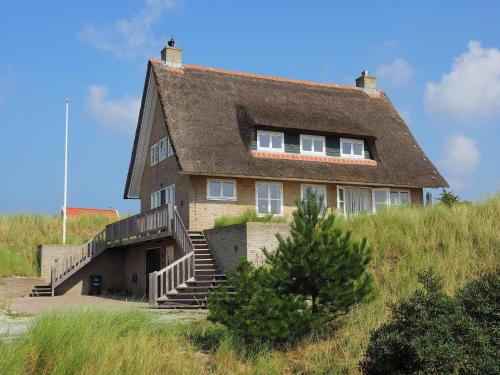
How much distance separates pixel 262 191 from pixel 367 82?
11.8 meters

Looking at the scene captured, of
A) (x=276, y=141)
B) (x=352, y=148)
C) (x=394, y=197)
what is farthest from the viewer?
(x=394, y=197)

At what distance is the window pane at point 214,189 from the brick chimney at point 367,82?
1311 centimetres

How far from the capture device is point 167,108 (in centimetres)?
2706

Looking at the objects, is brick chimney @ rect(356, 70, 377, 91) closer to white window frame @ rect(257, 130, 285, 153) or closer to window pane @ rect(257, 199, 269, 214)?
white window frame @ rect(257, 130, 285, 153)

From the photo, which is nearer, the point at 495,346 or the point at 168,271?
the point at 495,346

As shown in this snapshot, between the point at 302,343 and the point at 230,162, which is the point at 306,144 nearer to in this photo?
the point at 230,162

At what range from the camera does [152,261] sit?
2873 centimetres

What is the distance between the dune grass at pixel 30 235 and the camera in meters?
29.8

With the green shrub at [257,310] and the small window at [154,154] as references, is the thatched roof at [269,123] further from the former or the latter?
the green shrub at [257,310]

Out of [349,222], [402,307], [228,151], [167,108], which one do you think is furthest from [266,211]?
[402,307]

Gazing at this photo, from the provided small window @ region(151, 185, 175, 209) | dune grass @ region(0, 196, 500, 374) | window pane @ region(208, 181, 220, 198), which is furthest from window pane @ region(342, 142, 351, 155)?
dune grass @ region(0, 196, 500, 374)

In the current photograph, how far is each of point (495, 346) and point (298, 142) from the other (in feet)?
68.8

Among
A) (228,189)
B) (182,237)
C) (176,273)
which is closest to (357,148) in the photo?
(228,189)

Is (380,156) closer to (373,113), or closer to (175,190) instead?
(373,113)
